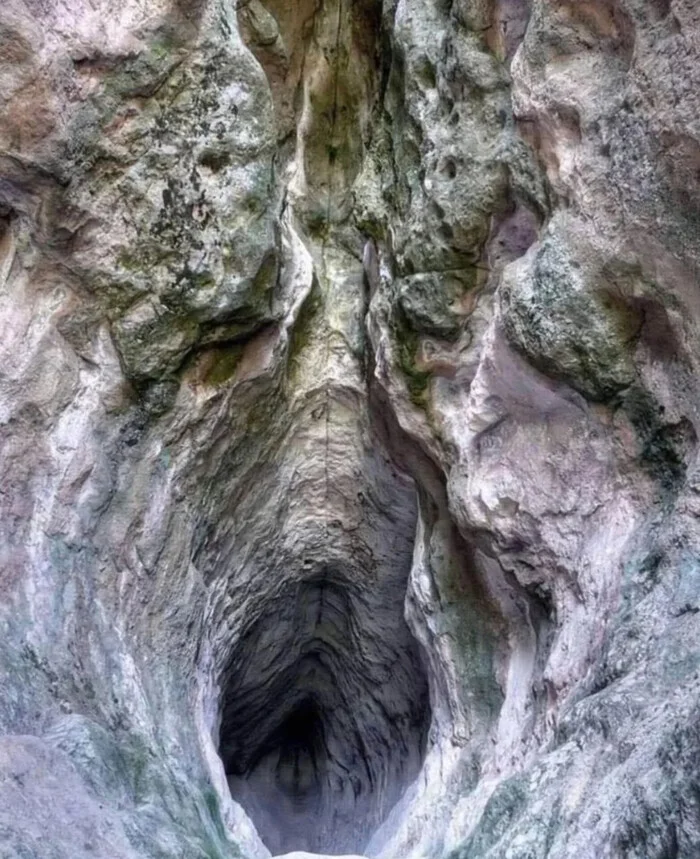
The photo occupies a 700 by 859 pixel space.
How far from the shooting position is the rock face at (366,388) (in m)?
1.95

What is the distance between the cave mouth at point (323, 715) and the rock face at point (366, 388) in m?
0.52

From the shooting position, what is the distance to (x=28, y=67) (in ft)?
7.84

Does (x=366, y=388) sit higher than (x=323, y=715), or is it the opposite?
(x=366, y=388)

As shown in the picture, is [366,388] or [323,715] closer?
[366,388]

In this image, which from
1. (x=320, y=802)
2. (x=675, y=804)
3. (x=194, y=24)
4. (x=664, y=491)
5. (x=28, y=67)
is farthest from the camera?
(x=320, y=802)

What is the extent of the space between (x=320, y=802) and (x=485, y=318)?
399 centimetres

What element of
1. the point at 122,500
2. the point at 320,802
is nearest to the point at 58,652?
the point at 122,500

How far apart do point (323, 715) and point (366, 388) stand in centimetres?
278

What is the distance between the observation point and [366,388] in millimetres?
3518

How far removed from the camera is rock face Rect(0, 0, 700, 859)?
1.95 m

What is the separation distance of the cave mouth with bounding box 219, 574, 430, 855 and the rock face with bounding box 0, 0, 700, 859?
518 mm

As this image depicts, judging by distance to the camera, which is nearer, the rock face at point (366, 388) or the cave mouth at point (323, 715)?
the rock face at point (366, 388)

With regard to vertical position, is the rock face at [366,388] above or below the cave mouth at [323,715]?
above

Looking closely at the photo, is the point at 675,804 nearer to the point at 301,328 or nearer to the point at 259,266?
the point at 259,266
